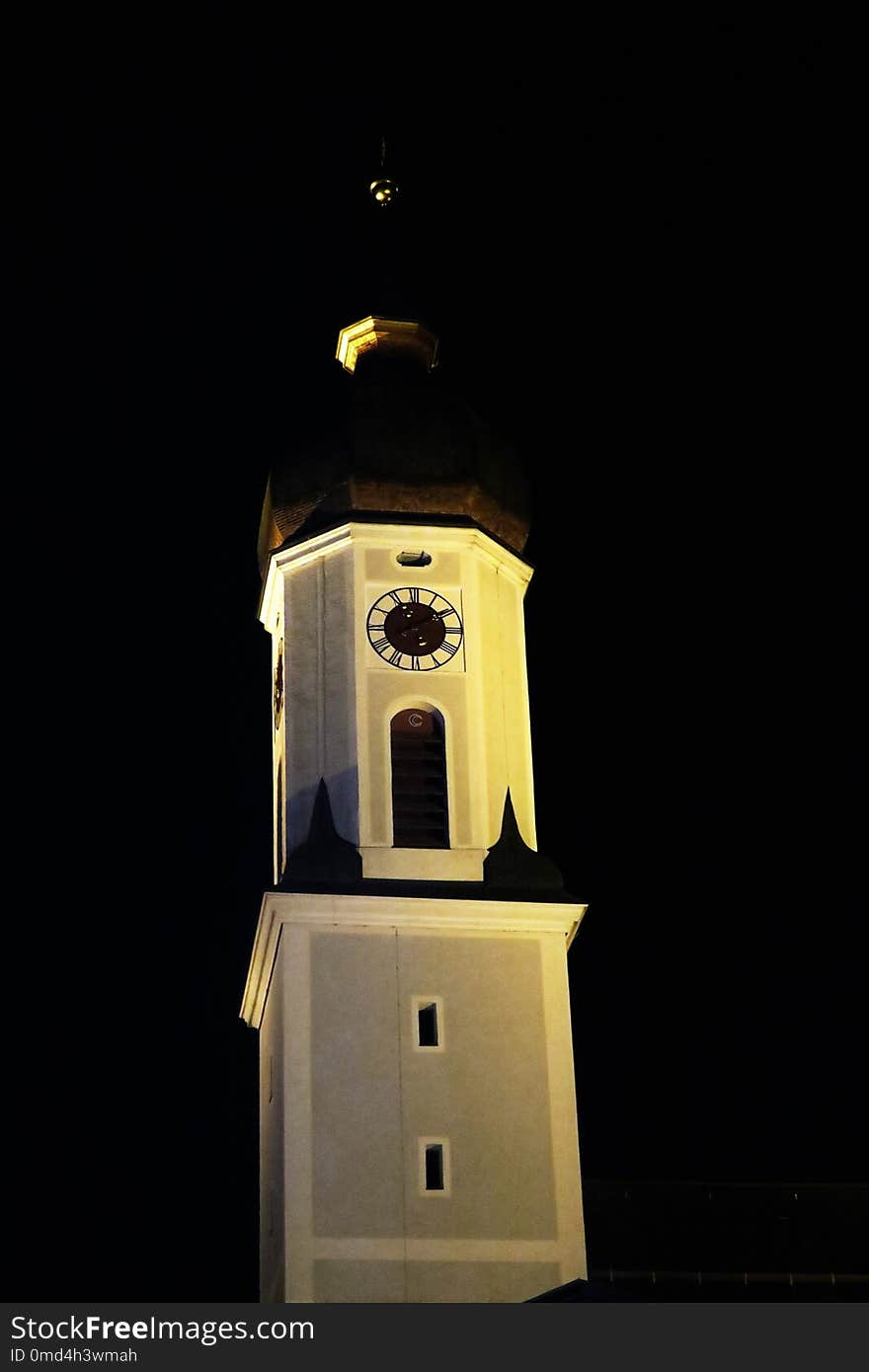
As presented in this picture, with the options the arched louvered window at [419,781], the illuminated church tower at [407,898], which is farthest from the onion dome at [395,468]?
the arched louvered window at [419,781]

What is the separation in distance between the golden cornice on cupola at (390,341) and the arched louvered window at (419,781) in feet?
18.9

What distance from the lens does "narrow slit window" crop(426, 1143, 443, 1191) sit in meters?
29.8

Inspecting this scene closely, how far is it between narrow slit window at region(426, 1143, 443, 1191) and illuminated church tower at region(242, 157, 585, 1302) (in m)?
0.02

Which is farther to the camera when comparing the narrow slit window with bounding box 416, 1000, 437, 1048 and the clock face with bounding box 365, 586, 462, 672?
the clock face with bounding box 365, 586, 462, 672

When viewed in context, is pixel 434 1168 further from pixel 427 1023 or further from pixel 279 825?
pixel 279 825

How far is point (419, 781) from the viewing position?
32.4 m

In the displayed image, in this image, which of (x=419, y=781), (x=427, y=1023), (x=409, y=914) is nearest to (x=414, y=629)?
(x=419, y=781)

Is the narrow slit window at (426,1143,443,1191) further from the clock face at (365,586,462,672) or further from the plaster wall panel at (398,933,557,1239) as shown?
the clock face at (365,586,462,672)

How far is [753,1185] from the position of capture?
36.6m

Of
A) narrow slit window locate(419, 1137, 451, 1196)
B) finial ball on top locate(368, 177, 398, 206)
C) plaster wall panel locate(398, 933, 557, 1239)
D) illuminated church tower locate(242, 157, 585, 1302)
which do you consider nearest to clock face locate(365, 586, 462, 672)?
illuminated church tower locate(242, 157, 585, 1302)

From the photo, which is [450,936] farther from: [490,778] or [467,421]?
[467,421]

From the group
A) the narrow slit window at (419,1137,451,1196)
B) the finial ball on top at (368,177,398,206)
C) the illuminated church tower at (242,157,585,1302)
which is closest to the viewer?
the illuminated church tower at (242,157,585,1302)

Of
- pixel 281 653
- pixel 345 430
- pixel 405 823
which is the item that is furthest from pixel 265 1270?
pixel 345 430

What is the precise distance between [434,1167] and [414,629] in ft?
21.0
